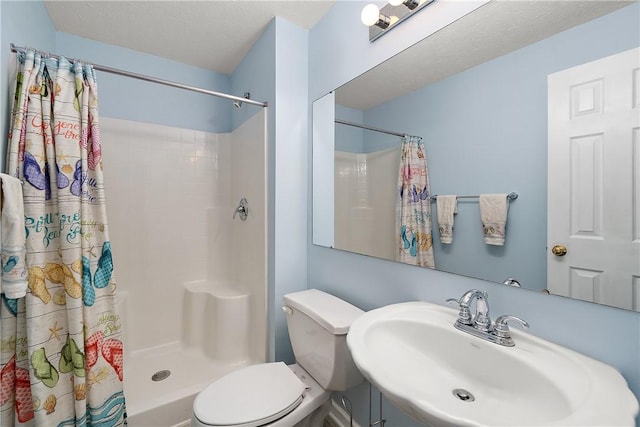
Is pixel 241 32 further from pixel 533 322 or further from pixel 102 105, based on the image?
pixel 533 322

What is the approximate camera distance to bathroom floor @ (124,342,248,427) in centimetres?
139

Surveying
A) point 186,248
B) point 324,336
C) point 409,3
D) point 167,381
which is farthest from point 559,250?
point 186,248

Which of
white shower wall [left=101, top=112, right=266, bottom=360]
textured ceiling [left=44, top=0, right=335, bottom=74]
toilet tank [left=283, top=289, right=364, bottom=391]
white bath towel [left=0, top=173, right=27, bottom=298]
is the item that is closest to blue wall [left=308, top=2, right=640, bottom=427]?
toilet tank [left=283, top=289, right=364, bottom=391]

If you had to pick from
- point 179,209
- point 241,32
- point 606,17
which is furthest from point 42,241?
point 606,17

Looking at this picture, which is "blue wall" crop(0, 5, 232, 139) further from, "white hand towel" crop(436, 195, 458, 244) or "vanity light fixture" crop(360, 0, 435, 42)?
"white hand towel" crop(436, 195, 458, 244)

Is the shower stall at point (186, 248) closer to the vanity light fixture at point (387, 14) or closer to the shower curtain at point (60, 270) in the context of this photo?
the shower curtain at point (60, 270)

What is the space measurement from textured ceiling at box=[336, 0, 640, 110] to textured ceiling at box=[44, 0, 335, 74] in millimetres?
673

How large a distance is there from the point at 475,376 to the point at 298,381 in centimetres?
74

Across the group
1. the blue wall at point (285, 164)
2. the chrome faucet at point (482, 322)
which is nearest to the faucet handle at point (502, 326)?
the chrome faucet at point (482, 322)

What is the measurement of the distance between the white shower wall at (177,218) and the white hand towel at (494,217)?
3.96ft

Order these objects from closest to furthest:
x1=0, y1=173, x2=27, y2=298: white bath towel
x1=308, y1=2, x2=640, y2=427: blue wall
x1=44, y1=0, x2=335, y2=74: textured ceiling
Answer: x1=308, y1=2, x2=640, y2=427: blue wall < x1=0, y1=173, x2=27, y2=298: white bath towel < x1=44, y1=0, x2=335, y2=74: textured ceiling

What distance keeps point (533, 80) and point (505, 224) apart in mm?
417

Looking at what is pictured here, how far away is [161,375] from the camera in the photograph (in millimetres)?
1770

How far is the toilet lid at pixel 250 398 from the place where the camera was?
1.01 meters
